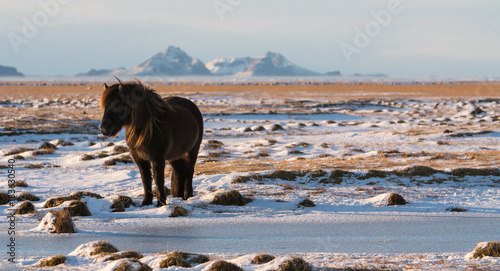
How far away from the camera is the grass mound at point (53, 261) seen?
19.4ft

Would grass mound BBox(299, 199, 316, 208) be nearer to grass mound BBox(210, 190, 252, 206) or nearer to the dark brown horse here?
grass mound BBox(210, 190, 252, 206)

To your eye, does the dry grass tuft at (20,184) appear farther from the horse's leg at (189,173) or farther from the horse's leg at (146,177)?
the horse's leg at (189,173)

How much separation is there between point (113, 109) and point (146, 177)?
1457 mm

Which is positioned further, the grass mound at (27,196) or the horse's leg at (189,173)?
the grass mound at (27,196)

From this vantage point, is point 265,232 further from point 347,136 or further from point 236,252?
point 347,136

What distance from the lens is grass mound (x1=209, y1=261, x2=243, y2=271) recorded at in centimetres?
555

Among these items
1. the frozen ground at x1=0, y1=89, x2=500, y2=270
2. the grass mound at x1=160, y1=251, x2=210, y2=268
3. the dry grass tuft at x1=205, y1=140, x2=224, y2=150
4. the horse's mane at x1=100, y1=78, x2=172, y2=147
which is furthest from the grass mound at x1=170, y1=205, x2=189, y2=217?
the dry grass tuft at x1=205, y1=140, x2=224, y2=150

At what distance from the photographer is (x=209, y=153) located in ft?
59.1

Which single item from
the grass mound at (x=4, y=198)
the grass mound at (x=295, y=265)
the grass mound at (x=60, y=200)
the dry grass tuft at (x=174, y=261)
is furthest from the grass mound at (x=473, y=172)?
the grass mound at (x=4, y=198)

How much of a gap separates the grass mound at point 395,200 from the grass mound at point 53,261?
19.4 ft

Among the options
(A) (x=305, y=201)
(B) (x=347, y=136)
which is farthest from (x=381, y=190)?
(B) (x=347, y=136)

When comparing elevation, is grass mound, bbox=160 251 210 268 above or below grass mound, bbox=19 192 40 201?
above

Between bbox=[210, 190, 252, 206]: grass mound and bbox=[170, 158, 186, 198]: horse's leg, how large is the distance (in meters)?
0.77

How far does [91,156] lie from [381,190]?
30.9 feet
